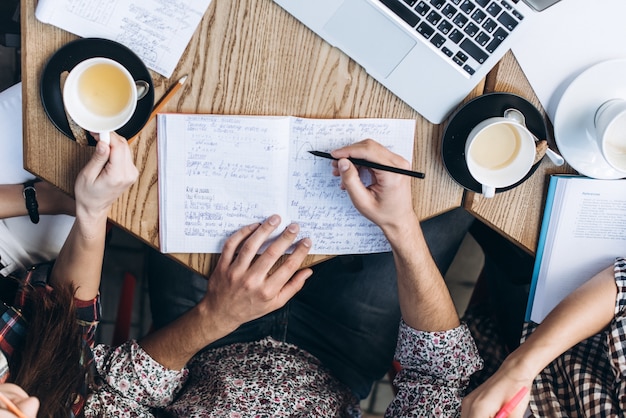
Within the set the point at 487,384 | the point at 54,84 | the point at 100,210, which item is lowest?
the point at 487,384

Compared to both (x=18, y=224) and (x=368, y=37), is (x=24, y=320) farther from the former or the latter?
(x=368, y=37)

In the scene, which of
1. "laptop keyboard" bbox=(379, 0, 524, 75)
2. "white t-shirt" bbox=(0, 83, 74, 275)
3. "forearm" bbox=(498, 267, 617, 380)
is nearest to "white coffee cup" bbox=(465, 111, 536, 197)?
"laptop keyboard" bbox=(379, 0, 524, 75)

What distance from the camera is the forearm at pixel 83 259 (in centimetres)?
108

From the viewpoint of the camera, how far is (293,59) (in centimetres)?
105

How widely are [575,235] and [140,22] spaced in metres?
0.92

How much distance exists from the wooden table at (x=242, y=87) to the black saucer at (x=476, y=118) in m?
0.03

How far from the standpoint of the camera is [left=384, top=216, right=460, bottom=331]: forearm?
1127 mm

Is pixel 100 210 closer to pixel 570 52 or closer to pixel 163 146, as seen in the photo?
pixel 163 146

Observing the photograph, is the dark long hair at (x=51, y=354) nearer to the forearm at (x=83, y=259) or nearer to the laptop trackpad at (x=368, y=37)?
the forearm at (x=83, y=259)

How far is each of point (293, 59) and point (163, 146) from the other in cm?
29

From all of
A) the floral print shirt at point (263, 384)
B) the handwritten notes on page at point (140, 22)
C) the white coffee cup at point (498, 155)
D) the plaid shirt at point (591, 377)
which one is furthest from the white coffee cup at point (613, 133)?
the handwritten notes on page at point (140, 22)

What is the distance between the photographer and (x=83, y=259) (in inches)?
43.5

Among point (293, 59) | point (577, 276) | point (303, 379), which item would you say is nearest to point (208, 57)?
point (293, 59)

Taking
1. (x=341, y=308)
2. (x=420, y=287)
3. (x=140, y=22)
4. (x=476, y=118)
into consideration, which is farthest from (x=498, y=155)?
(x=140, y=22)
